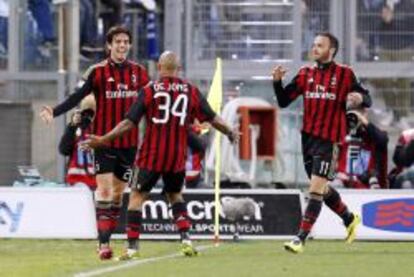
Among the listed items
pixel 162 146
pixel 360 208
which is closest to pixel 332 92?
pixel 162 146

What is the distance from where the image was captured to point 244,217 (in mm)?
16906

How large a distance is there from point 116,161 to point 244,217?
11.3ft

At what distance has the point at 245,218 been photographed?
1691cm

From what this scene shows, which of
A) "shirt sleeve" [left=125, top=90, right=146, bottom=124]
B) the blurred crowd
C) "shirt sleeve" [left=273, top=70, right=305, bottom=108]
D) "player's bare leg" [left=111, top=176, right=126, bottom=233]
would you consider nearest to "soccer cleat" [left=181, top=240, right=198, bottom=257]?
"player's bare leg" [left=111, top=176, right=126, bottom=233]

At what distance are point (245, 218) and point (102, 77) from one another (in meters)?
3.79

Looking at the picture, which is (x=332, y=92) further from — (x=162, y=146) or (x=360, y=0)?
(x=360, y=0)

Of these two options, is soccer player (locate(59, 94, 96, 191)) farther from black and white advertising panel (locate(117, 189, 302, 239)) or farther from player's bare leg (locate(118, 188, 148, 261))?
player's bare leg (locate(118, 188, 148, 261))

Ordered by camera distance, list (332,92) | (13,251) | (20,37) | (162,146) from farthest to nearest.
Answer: (20,37), (13,251), (332,92), (162,146)

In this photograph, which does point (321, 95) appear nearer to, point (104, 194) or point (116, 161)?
point (116, 161)

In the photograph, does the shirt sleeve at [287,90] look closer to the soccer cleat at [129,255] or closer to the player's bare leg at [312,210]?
the player's bare leg at [312,210]

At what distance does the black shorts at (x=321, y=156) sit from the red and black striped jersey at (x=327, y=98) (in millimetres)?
60

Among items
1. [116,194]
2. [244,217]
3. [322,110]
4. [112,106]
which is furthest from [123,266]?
[244,217]

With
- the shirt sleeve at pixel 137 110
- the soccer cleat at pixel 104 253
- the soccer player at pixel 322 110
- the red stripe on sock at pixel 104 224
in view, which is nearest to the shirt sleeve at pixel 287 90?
the soccer player at pixel 322 110

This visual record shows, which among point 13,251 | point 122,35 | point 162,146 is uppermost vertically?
point 122,35
